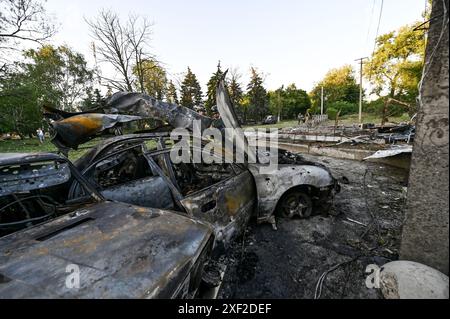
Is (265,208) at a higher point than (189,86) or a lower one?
lower

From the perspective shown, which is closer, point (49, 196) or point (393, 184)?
point (49, 196)

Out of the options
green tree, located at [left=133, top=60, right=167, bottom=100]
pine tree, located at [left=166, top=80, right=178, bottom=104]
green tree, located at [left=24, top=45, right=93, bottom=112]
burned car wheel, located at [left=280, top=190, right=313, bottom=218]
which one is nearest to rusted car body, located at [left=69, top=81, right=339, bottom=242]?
burned car wheel, located at [left=280, top=190, right=313, bottom=218]

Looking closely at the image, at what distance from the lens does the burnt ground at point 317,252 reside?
221 cm

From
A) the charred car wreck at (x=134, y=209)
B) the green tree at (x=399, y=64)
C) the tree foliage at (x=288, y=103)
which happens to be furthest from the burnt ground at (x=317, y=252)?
the tree foliage at (x=288, y=103)

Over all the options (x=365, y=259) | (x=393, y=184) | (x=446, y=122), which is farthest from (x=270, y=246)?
(x=393, y=184)

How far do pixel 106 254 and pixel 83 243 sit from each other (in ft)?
1.00

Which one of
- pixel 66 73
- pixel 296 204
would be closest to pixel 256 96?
pixel 66 73

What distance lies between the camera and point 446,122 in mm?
1682

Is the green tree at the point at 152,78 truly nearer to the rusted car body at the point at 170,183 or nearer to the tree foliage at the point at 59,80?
the tree foliage at the point at 59,80

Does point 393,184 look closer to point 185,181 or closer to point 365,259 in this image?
point 365,259

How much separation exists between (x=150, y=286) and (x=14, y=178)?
2.13 meters

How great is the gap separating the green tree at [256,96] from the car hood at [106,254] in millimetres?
36950

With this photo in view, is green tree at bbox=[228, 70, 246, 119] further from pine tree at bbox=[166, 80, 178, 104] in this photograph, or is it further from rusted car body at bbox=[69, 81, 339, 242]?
rusted car body at bbox=[69, 81, 339, 242]

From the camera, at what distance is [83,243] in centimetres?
156
